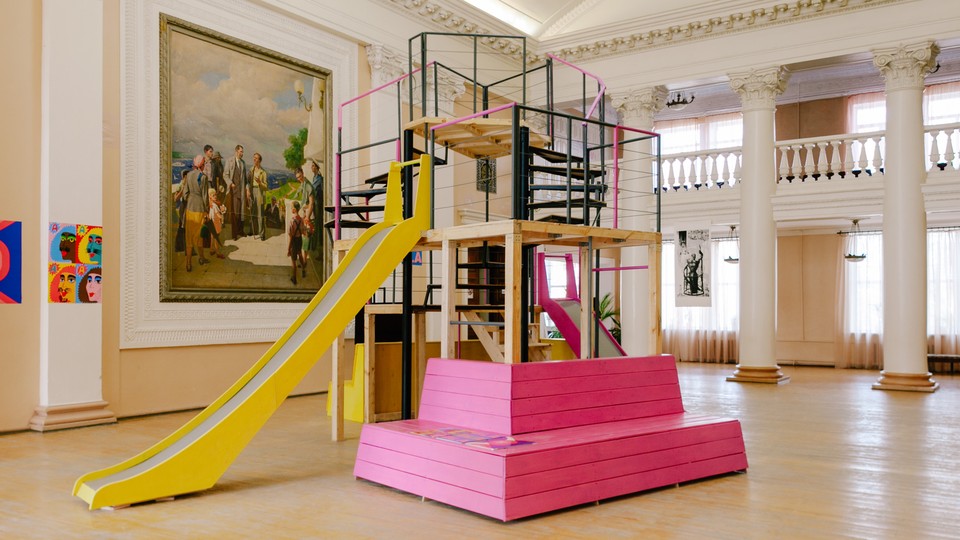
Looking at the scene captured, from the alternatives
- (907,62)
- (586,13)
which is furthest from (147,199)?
(907,62)

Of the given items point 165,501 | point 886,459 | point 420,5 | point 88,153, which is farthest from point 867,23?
point 165,501

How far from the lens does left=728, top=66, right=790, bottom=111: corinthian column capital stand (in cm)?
1292

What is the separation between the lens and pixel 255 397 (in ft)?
17.2

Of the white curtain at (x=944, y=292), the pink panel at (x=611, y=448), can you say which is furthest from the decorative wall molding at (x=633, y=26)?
the pink panel at (x=611, y=448)

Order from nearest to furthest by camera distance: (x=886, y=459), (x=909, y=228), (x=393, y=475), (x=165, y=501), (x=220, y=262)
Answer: (x=165, y=501), (x=393, y=475), (x=886, y=459), (x=220, y=262), (x=909, y=228)

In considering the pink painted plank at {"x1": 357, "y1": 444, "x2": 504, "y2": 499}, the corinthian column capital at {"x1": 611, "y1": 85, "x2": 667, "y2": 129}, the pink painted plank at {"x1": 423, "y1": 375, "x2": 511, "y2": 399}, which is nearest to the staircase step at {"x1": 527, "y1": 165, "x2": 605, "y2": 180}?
the pink painted plank at {"x1": 423, "y1": 375, "x2": 511, "y2": 399}

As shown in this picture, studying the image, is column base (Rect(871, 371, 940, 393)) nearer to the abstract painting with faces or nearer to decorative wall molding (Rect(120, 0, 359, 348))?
decorative wall molding (Rect(120, 0, 359, 348))

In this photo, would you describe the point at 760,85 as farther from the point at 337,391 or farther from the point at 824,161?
the point at 337,391

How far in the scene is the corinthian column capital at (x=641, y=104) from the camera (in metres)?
14.1

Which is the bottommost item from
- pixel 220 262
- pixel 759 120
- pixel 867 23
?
pixel 220 262

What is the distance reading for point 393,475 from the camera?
522cm

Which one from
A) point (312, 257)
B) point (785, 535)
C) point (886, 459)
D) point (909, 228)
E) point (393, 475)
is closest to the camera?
point (785, 535)

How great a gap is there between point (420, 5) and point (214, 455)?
9182mm

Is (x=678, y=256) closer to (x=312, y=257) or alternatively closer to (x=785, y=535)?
(x=312, y=257)
